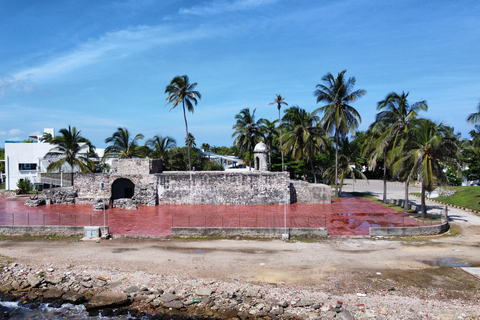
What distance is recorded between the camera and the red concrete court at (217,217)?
2070 centimetres

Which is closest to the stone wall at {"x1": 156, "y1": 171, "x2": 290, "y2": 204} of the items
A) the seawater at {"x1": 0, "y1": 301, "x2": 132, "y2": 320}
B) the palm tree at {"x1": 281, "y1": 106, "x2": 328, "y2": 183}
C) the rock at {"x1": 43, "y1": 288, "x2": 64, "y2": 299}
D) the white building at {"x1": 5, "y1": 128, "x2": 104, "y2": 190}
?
→ the palm tree at {"x1": 281, "y1": 106, "x2": 328, "y2": 183}

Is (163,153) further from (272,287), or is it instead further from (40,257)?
(272,287)

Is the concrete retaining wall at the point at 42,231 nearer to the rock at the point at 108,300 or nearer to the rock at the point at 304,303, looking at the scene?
the rock at the point at 108,300

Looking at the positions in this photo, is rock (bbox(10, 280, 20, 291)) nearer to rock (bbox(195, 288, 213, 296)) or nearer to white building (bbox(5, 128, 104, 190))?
rock (bbox(195, 288, 213, 296))

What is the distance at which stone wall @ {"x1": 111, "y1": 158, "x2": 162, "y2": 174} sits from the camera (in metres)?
31.6

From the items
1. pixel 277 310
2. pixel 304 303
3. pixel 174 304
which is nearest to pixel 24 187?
pixel 174 304

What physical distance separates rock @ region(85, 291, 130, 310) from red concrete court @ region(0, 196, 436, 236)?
707cm

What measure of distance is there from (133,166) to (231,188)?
9779 millimetres

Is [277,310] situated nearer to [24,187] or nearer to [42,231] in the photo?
[42,231]

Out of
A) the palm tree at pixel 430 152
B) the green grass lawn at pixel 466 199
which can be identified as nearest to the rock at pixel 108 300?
Answer: the palm tree at pixel 430 152

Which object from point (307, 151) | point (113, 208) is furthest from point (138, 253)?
point (307, 151)

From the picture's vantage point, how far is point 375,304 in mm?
10562

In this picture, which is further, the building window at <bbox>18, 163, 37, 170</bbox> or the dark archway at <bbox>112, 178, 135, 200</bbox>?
the building window at <bbox>18, 163, 37, 170</bbox>

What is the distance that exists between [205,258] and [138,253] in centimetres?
344
